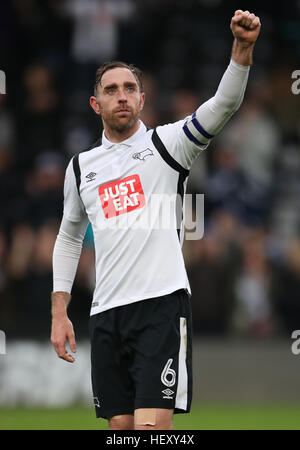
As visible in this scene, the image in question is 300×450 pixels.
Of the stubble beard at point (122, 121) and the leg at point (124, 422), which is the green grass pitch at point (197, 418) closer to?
the leg at point (124, 422)

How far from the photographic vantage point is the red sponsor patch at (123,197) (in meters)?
6.31

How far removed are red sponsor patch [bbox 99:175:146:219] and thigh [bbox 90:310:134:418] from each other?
1.95 feet

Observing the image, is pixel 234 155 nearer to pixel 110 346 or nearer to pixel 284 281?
pixel 284 281

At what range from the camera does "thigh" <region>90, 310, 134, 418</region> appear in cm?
627

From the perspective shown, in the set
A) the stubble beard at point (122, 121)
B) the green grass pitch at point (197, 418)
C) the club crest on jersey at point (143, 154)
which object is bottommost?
the green grass pitch at point (197, 418)

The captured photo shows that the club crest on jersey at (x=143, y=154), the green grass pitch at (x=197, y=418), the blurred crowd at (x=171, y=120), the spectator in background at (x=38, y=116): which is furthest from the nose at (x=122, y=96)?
the spectator in background at (x=38, y=116)

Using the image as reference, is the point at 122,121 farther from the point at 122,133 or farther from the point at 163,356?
the point at 163,356

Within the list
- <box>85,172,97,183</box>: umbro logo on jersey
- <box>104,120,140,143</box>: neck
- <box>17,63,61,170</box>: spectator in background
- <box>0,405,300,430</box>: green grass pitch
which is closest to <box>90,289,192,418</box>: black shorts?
<box>85,172,97,183</box>: umbro logo on jersey

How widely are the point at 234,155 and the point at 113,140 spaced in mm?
8456

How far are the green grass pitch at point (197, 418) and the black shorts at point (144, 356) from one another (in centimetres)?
433

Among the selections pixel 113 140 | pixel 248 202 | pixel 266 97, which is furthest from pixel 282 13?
pixel 113 140

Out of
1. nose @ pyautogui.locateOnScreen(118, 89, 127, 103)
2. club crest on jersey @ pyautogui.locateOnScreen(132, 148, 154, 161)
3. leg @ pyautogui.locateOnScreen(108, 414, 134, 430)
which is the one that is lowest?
leg @ pyautogui.locateOnScreen(108, 414, 134, 430)

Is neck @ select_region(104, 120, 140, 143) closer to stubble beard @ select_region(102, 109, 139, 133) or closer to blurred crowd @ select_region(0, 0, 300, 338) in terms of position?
stubble beard @ select_region(102, 109, 139, 133)
